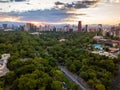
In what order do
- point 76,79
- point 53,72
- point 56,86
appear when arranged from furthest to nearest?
point 76,79
point 53,72
point 56,86

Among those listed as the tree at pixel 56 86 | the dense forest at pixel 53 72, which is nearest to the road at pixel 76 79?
the dense forest at pixel 53 72

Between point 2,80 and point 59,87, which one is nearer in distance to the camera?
point 59,87

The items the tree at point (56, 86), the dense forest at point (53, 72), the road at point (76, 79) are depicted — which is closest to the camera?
the tree at point (56, 86)

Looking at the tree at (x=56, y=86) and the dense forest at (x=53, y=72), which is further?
the dense forest at (x=53, y=72)

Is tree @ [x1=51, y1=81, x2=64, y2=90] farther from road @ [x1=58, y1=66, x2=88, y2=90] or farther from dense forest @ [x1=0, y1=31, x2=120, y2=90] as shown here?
road @ [x1=58, y1=66, x2=88, y2=90]

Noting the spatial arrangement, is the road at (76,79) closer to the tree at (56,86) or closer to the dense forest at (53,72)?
the dense forest at (53,72)

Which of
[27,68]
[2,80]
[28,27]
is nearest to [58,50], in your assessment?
[27,68]

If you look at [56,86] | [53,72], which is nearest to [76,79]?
[53,72]

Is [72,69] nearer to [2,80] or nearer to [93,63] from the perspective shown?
[93,63]

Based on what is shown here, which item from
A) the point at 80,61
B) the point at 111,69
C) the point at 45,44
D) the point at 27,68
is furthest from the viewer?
the point at 45,44

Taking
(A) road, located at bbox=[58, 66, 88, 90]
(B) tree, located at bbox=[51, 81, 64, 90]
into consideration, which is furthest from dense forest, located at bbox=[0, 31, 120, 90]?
(A) road, located at bbox=[58, 66, 88, 90]

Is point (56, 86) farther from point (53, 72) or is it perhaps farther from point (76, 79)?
point (76, 79)
